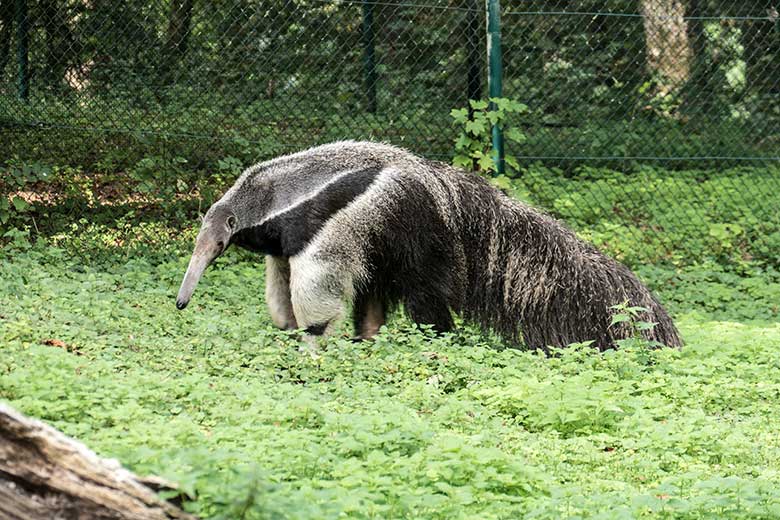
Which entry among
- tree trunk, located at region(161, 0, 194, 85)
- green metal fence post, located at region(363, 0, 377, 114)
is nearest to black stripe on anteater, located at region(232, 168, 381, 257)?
tree trunk, located at region(161, 0, 194, 85)

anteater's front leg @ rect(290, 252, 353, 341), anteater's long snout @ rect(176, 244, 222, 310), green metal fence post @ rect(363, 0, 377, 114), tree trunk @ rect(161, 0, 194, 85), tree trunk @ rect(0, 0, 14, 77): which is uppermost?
green metal fence post @ rect(363, 0, 377, 114)

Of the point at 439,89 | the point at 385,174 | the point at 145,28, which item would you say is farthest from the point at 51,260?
the point at 439,89

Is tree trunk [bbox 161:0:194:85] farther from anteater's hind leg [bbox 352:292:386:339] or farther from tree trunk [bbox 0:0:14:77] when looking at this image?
anteater's hind leg [bbox 352:292:386:339]

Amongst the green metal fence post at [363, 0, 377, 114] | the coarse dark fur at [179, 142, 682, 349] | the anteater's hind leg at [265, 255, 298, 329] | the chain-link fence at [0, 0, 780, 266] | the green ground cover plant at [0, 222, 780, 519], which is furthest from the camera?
the green metal fence post at [363, 0, 377, 114]

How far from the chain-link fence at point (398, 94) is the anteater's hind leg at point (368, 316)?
3557 millimetres

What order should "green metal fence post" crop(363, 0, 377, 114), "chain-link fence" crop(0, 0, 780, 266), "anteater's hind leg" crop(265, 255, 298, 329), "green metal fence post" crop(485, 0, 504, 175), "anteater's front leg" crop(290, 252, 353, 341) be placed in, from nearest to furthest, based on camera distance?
1. "anteater's front leg" crop(290, 252, 353, 341)
2. "anteater's hind leg" crop(265, 255, 298, 329)
3. "chain-link fence" crop(0, 0, 780, 266)
4. "green metal fence post" crop(485, 0, 504, 175)
5. "green metal fence post" crop(363, 0, 377, 114)

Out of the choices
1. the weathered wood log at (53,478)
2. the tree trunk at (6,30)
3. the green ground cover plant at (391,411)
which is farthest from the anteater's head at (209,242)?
the weathered wood log at (53,478)

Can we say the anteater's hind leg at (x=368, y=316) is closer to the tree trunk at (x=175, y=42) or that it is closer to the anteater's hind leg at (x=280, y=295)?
the anteater's hind leg at (x=280, y=295)

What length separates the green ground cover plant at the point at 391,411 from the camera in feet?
14.3

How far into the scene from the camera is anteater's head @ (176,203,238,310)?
8219 millimetres

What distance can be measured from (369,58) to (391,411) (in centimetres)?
739

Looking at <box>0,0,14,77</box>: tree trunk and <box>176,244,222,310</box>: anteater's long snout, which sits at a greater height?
<box>0,0,14,77</box>: tree trunk

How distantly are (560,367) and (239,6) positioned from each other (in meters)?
6.16

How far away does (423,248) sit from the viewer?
8.16 m
